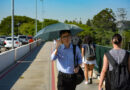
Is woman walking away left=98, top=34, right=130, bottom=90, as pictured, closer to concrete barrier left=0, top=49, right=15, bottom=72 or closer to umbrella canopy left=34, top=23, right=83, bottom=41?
umbrella canopy left=34, top=23, right=83, bottom=41

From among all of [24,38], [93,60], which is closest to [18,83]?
[93,60]

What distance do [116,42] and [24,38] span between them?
119 feet

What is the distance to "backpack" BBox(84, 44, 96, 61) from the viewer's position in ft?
23.8

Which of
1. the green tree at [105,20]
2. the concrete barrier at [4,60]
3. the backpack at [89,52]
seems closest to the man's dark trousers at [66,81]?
the backpack at [89,52]

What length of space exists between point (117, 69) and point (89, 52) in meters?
3.94

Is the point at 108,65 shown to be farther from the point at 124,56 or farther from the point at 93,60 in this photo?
the point at 93,60

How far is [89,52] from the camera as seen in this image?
23.8ft

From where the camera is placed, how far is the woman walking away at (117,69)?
330 centimetres

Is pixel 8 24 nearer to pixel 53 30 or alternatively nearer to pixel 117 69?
pixel 53 30

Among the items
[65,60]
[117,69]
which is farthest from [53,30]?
[117,69]

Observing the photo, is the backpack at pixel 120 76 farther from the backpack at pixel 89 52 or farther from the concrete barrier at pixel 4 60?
the concrete barrier at pixel 4 60

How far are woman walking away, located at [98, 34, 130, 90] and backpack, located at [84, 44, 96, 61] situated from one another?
3631 mm

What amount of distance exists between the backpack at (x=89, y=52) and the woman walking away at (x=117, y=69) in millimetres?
3631

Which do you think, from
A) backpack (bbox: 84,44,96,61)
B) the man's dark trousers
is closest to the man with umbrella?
the man's dark trousers
